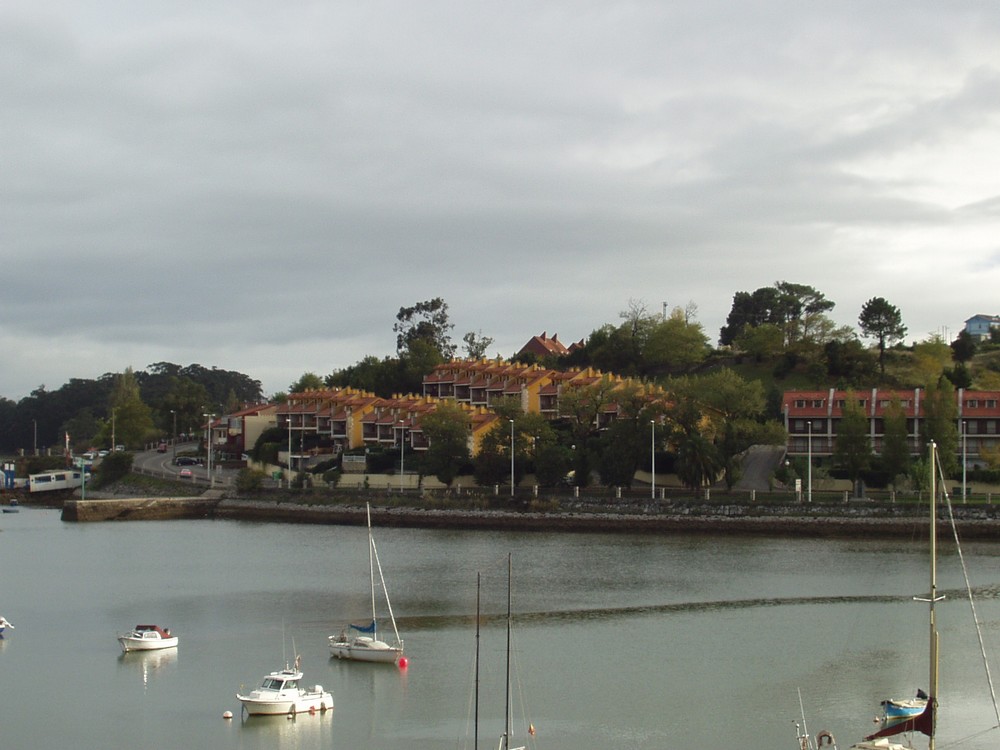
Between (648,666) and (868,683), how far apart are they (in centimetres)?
611

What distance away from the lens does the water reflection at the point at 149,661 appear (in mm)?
35250

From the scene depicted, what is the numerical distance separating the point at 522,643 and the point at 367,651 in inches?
212

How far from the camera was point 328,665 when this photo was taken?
1406 inches

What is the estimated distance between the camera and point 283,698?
30.2 meters

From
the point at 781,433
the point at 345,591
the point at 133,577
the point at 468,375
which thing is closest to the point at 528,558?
the point at 345,591

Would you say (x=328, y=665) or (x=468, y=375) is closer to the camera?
(x=328, y=665)

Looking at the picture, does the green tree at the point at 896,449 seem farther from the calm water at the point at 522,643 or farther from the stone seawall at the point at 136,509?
the stone seawall at the point at 136,509

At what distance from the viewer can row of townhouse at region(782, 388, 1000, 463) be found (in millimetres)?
79938

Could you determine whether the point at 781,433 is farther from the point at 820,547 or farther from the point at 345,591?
the point at 345,591

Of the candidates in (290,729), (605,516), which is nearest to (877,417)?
(605,516)

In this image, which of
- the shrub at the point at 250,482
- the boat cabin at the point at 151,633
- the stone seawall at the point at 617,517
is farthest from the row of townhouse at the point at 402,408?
the boat cabin at the point at 151,633

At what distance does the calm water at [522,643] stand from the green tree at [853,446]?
11964 millimetres

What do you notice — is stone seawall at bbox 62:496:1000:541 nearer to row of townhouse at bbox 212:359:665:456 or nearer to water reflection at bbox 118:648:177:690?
row of townhouse at bbox 212:359:665:456

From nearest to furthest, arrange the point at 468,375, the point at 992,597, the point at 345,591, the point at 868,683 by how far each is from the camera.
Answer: the point at 868,683 < the point at 992,597 < the point at 345,591 < the point at 468,375
